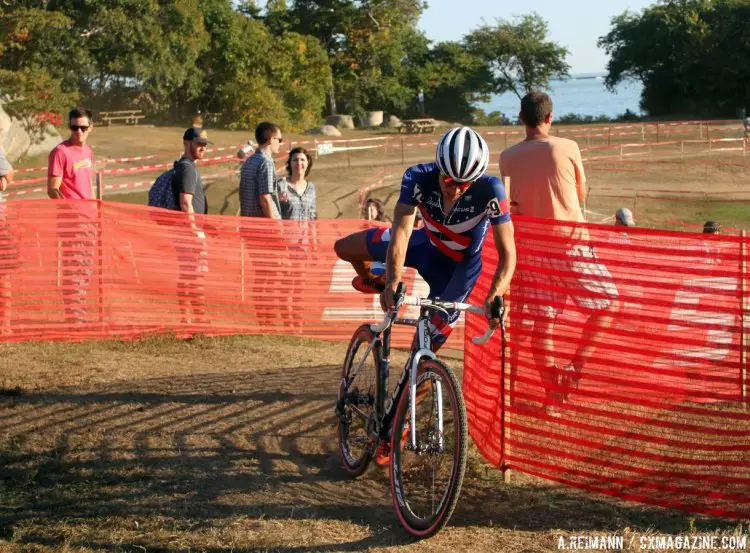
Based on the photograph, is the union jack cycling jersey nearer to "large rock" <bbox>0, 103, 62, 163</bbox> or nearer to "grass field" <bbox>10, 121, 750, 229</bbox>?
Result: "grass field" <bbox>10, 121, 750, 229</bbox>

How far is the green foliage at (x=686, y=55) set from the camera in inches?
2389

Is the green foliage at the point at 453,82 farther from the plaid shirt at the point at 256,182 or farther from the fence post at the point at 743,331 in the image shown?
the fence post at the point at 743,331

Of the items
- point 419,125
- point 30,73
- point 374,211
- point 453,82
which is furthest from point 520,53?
point 374,211

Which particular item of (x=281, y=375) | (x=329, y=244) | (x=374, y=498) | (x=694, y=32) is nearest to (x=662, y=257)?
(x=374, y=498)

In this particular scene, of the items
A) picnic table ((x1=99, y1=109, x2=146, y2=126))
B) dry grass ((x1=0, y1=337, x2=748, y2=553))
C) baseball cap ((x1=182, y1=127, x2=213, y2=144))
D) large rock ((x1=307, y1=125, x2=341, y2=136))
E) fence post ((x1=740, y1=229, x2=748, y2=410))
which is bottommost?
dry grass ((x1=0, y1=337, x2=748, y2=553))

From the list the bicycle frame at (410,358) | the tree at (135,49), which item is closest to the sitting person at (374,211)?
the bicycle frame at (410,358)

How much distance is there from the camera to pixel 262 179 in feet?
34.2

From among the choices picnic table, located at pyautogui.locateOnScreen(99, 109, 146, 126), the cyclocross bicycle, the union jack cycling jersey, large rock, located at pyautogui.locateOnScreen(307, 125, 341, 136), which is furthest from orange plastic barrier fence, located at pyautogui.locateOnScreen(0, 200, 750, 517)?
large rock, located at pyautogui.locateOnScreen(307, 125, 341, 136)

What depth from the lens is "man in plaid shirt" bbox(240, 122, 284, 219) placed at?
1029 cm

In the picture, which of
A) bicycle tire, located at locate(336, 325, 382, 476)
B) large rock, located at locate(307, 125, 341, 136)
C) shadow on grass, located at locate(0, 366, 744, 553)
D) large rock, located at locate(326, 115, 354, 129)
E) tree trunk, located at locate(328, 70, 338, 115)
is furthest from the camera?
tree trunk, located at locate(328, 70, 338, 115)

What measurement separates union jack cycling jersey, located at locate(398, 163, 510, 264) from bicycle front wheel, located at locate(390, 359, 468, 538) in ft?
2.44

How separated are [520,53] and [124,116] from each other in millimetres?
34729

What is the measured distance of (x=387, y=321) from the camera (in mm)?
5668

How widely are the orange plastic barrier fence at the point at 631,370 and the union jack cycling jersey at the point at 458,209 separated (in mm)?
793
